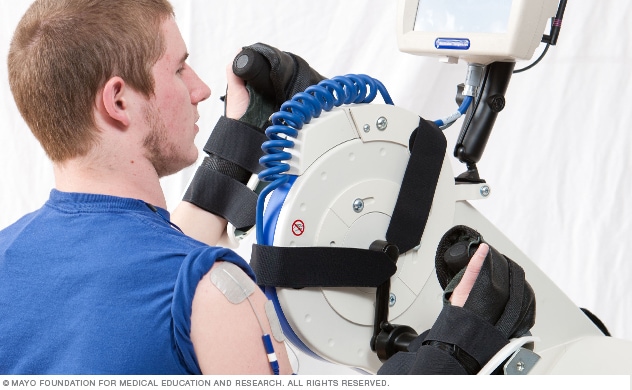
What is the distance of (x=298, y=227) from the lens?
1.51m

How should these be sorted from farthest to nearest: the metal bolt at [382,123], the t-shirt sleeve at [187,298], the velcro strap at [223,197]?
the velcro strap at [223,197], the metal bolt at [382,123], the t-shirt sleeve at [187,298]

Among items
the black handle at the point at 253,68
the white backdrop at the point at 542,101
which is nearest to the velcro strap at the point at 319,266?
the black handle at the point at 253,68

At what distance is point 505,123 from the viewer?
9.30 feet

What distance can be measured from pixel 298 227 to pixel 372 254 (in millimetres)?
149

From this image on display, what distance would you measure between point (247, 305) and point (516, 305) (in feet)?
1.35

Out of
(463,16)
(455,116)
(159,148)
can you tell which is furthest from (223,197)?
(463,16)

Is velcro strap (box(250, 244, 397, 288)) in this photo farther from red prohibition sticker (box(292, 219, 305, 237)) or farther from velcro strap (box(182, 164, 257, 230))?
velcro strap (box(182, 164, 257, 230))

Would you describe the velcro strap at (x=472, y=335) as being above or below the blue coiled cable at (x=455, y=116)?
below

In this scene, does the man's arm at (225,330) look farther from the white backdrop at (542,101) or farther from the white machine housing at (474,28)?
the white backdrop at (542,101)

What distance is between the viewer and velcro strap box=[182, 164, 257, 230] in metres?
1.73

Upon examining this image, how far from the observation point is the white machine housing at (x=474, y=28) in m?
1.65

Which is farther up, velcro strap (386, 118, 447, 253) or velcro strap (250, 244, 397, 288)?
velcro strap (386, 118, 447, 253)

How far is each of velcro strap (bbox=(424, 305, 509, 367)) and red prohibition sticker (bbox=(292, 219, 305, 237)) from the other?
0.99 ft

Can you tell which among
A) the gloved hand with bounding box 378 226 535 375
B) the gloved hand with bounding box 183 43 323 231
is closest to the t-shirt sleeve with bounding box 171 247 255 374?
the gloved hand with bounding box 378 226 535 375
